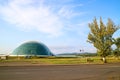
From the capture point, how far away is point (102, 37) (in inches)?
2202

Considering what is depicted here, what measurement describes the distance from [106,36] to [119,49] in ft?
48.3

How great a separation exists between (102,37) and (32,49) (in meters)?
72.9

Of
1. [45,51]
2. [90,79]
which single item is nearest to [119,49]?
[90,79]

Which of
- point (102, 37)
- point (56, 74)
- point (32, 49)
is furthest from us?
point (32, 49)

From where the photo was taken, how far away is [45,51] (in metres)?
127

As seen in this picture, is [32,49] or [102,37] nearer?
[102,37]

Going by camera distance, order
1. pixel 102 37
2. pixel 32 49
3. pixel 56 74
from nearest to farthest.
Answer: pixel 56 74 < pixel 102 37 < pixel 32 49

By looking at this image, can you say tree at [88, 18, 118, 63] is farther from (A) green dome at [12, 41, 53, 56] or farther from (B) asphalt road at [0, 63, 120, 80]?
(A) green dome at [12, 41, 53, 56]

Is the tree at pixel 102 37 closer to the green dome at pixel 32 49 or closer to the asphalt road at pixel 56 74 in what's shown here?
the asphalt road at pixel 56 74

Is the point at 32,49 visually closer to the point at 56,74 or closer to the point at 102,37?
the point at 102,37

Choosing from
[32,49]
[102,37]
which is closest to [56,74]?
[102,37]

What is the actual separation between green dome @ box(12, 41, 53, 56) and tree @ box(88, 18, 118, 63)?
67403 millimetres

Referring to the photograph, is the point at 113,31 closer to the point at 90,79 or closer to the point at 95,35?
the point at 95,35

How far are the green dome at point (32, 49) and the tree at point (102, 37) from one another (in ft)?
221
